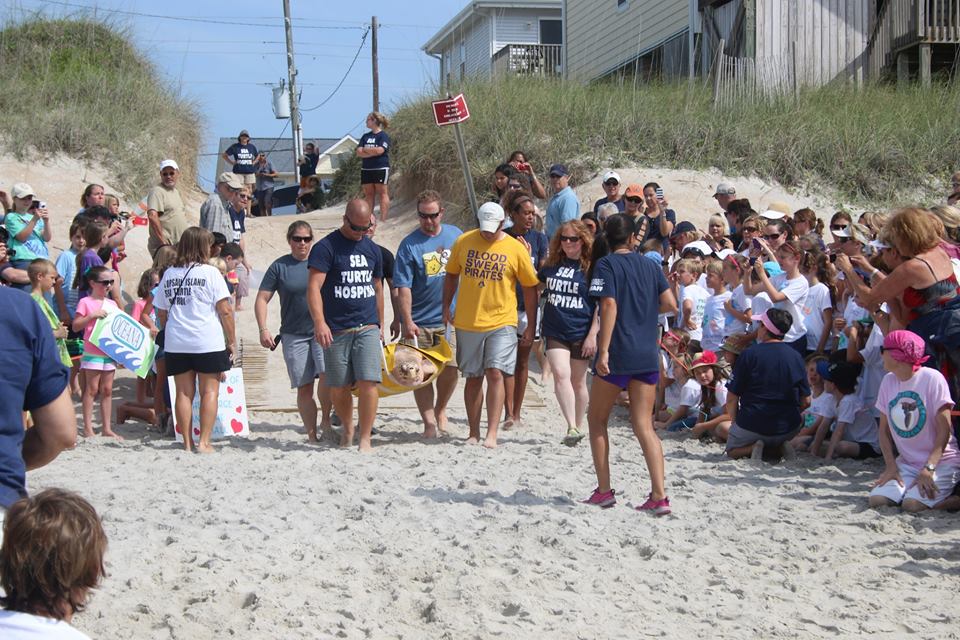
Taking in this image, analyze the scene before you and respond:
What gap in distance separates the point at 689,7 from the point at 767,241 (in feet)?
49.6

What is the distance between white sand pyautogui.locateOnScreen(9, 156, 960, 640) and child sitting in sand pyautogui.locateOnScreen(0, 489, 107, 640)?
212 cm

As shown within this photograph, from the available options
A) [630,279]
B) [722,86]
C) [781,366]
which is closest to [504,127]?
[722,86]

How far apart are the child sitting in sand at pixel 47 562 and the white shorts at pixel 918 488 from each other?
507 centimetres

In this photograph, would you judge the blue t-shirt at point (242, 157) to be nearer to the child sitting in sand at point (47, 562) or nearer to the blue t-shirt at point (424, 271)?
the blue t-shirt at point (424, 271)

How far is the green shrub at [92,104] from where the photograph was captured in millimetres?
17969

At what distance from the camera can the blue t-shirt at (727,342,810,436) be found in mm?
7922

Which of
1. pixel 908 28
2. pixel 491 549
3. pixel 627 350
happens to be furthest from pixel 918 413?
pixel 908 28

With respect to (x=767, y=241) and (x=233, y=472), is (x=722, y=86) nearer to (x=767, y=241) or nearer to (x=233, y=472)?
(x=767, y=241)

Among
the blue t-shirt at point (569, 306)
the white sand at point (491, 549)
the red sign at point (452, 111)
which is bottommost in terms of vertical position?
the white sand at point (491, 549)

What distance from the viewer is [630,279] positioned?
6391 mm

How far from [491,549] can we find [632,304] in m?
1.68

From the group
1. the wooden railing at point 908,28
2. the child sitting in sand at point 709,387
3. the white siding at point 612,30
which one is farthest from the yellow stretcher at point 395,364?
the white siding at point 612,30

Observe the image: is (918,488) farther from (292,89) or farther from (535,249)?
(292,89)

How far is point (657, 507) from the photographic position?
628 centimetres
